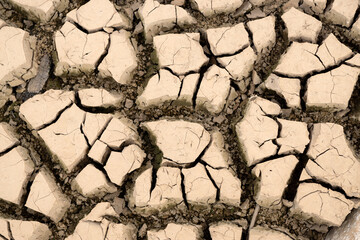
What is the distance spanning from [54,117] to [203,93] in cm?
86

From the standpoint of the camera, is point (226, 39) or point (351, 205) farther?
point (226, 39)

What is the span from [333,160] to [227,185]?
24.3 inches

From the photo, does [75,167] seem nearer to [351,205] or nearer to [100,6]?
[100,6]

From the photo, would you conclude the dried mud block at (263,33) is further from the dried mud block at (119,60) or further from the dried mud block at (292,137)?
the dried mud block at (119,60)

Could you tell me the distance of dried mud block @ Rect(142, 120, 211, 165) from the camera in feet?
6.59

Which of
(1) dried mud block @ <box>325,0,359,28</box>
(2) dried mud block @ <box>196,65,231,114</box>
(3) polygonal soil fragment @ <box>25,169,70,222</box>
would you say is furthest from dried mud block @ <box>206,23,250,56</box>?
(3) polygonal soil fragment @ <box>25,169,70,222</box>

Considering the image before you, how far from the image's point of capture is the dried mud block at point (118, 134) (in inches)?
79.4

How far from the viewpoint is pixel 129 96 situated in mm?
2139

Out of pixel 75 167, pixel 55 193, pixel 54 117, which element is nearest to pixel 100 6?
pixel 54 117

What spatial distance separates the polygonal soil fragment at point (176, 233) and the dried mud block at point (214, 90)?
26.4 inches

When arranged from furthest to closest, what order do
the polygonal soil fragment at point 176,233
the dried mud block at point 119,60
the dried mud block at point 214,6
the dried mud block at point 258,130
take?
the dried mud block at point 214,6, the dried mud block at point 119,60, the dried mud block at point 258,130, the polygonal soil fragment at point 176,233

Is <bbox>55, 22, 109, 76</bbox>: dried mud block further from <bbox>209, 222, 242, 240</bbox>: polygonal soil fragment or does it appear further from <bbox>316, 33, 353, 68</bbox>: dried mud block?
<bbox>316, 33, 353, 68</bbox>: dried mud block

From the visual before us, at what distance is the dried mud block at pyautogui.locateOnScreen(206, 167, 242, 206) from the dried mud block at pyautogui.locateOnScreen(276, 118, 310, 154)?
305 mm

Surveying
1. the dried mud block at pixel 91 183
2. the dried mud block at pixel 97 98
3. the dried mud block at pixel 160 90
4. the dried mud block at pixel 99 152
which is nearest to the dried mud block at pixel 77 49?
the dried mud block at pixel 97 98
